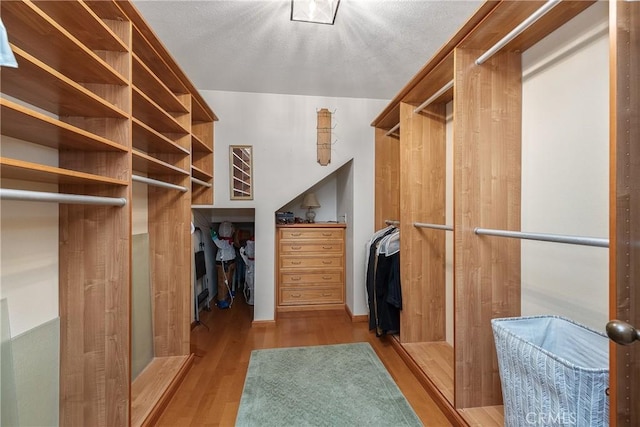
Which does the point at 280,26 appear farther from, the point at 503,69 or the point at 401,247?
the point at 401,247

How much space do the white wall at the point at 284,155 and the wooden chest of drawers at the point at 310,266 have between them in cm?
26

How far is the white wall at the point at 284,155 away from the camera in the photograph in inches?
116

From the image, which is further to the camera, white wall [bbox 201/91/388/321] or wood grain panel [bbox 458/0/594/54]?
white wall [bbox 201/91/388/321]

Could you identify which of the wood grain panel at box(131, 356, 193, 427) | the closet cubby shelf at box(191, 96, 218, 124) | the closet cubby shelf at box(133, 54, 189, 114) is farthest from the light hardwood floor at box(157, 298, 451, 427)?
the closet cubby shelf at box(191, 96, 218, 124)

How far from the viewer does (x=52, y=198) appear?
0.97 meters

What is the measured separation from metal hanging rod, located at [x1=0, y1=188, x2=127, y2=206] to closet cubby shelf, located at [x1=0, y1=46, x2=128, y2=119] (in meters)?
0.40

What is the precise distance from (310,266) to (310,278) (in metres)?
0.15

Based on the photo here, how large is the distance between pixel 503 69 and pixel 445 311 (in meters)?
1.93

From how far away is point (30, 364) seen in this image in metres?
1.16

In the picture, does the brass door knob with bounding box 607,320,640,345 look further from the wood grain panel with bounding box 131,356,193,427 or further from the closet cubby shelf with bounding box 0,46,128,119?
the wood grain panel with bounding box 131,356,193,427

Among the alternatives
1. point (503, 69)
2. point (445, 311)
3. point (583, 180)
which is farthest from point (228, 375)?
point (503, 69)

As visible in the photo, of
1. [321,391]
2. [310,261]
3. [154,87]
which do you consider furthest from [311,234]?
[154,87]

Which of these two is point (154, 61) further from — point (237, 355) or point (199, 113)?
point (237, 355)

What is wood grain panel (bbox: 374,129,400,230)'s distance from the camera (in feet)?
10.2
